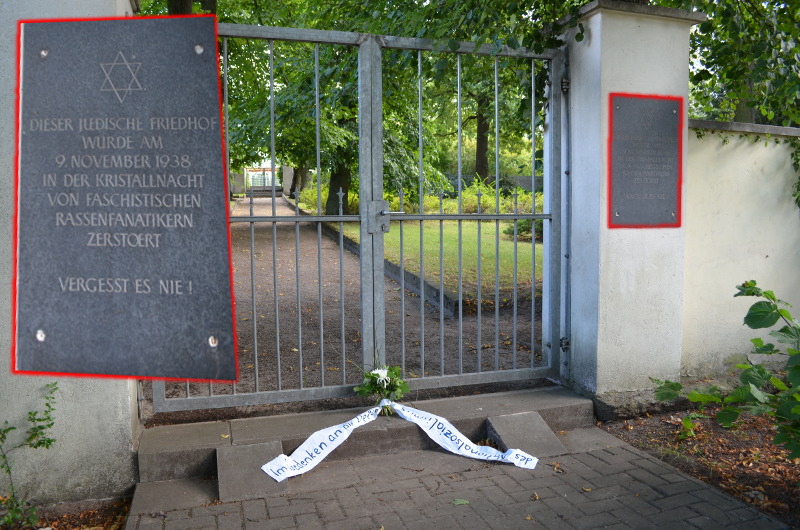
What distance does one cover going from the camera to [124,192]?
184cm

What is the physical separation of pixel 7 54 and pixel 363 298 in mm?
2678

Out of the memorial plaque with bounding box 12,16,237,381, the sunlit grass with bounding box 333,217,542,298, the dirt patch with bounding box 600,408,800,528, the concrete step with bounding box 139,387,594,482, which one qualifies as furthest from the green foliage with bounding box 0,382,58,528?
the sunlit grass with bounding box 333,217,542,298

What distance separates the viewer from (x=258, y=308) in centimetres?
910

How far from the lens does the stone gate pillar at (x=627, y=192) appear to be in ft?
16.5

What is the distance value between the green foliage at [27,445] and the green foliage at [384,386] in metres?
2.00

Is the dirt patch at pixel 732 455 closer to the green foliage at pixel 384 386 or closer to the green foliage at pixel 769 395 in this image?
the green foliage at pixel 769 395

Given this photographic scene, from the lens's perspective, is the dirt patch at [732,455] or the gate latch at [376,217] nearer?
the dirt patch at [732,455]

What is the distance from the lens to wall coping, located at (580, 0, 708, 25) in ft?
16.1

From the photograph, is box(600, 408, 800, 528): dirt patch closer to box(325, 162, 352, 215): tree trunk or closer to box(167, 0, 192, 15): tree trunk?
box(167, 0, 192, 15): tree trunk

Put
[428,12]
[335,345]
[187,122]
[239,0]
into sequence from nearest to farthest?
[187,122]
[428,12]
[335,345]
[239,0]

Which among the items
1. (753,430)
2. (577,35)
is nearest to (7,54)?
(577,35)

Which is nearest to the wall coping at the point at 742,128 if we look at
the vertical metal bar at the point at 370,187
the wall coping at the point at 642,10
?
the wall coping at the point at 642,10

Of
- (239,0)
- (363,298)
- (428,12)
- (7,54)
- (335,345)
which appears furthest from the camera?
(239,0)

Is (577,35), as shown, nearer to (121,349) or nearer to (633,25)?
(633,25)
